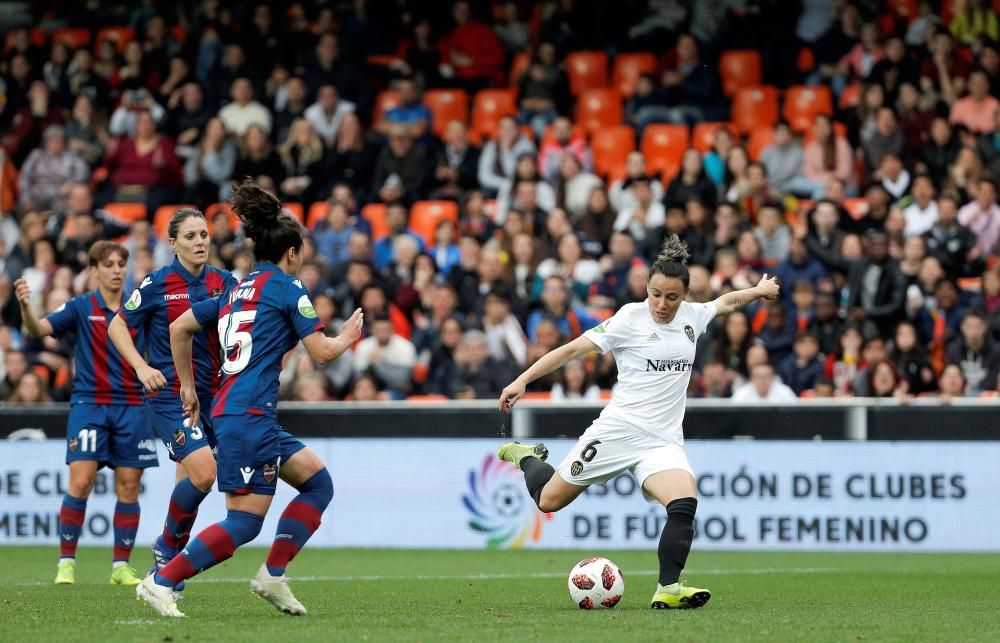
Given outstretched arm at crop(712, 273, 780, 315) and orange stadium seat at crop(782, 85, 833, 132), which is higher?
orange stadium seat at crop(782, 85, 833, 132)

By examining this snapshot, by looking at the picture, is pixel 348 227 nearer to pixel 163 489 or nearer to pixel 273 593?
pixel 163 489

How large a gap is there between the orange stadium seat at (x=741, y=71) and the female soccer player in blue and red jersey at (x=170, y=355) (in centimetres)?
1264

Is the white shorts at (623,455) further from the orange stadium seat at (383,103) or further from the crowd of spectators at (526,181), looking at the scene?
the orange stadium seat at (383,103)

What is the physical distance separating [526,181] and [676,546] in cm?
1063

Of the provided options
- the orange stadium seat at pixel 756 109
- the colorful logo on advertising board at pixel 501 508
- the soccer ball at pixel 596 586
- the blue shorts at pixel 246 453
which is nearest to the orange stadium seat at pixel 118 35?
the orange stadium seat at pixel 756 109

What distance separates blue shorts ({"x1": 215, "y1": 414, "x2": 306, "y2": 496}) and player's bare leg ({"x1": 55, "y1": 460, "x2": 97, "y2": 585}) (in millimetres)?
3670

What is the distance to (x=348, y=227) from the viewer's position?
1923 cm

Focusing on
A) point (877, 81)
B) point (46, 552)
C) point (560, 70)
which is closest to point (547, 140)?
point (560, 70)

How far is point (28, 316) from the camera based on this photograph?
422 inches

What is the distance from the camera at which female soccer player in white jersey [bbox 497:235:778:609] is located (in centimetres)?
889

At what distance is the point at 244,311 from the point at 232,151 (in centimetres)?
1330

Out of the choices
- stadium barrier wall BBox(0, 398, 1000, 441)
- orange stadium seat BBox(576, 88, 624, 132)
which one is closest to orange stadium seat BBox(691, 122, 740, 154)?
orange stadium seat BBox(576, 88, 624, 132)

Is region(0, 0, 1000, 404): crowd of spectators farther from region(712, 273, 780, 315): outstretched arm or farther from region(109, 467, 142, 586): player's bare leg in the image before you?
region(712, 273, 780, 315): outstretched arm

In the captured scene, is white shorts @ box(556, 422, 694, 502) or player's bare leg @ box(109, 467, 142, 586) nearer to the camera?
white shorts @ box(556, 422, 694, 502)
